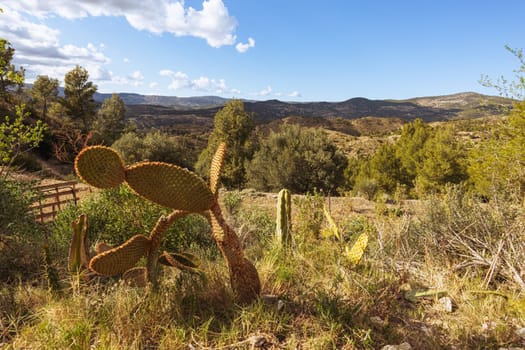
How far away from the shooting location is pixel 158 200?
2.00 meters

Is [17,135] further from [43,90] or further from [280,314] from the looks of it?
[43,90]

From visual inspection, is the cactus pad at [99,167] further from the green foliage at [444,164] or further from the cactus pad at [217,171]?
A: the green foliage at [444,164]

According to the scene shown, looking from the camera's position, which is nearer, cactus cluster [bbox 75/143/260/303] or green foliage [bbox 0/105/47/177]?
cactus cluster [bbox 75/143/260/303]

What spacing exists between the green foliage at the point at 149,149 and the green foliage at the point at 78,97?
7.81m

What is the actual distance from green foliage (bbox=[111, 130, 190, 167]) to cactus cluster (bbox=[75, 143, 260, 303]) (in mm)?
18786

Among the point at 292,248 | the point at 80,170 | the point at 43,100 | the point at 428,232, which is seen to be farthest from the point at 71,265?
the point at 43,100

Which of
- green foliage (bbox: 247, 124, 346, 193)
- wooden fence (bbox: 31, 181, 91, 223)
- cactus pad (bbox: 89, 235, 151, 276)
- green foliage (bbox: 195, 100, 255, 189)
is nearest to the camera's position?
Answer: cactus pad (bbox: 89, 235, 151, 276)

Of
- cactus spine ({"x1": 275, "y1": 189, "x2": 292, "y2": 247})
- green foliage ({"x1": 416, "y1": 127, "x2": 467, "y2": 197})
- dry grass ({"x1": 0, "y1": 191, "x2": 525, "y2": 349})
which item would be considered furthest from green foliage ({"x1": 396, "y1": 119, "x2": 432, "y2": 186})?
dry grass ({"x1": 0, "y1": 191, "x2": 525, "y2": 349})

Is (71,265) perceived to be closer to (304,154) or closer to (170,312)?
(170,312)

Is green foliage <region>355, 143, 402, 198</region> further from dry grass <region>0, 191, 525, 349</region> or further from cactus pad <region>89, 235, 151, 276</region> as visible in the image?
cactus pad <region>89, 235, 151, 276</region>

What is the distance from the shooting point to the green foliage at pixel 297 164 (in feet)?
53.2

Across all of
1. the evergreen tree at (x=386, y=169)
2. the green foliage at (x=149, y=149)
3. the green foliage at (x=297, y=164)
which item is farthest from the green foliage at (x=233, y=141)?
the evergreen tree at (x=386, y=169)

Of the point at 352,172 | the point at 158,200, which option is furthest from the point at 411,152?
the point at 158,200

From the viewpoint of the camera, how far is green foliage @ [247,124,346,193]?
16219 mm
